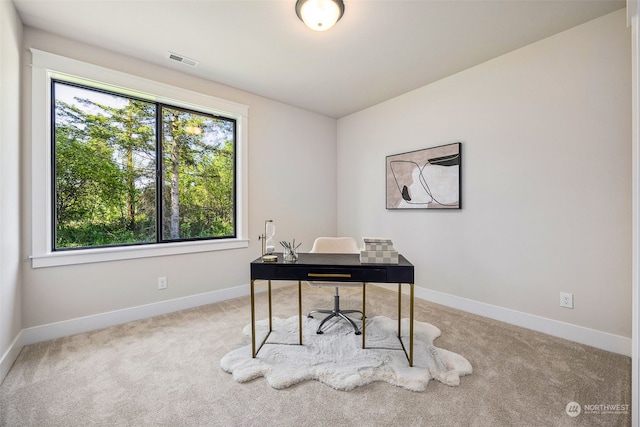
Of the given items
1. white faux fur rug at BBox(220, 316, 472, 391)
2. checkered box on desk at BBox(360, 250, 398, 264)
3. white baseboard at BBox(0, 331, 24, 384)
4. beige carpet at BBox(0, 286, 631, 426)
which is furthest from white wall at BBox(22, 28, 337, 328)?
checkered box on desk at BBox(360, 250, 398, 264)

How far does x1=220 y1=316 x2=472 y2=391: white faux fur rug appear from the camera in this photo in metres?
1.74

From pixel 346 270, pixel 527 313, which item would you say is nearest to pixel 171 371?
pixel 346 270

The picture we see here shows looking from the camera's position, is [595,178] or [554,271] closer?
[595,178]

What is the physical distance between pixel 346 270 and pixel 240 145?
230cm

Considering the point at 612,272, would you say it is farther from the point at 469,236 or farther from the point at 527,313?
the point at 469,236

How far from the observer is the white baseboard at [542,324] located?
2.10 m

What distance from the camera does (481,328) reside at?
8.27 ft

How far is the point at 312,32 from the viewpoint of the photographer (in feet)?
7.56

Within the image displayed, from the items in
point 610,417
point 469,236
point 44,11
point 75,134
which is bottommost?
point 610,417

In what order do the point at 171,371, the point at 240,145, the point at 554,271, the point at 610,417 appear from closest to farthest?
the point at 610,417, the point at 171,371, the point at 554,271, the point at 240,145

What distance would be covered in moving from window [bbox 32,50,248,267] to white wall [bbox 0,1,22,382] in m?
0.16
